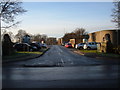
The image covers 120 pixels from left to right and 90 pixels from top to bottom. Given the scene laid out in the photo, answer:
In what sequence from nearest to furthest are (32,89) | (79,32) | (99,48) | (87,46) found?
(32,89)
(99,48)
(87,46)
(79,32)

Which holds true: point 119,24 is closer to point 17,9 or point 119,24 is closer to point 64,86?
point 17,9

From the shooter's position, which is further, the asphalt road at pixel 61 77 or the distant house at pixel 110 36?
the distant house at pixel 110 36

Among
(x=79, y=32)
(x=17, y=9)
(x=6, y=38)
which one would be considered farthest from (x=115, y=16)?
(x=79, y=32)

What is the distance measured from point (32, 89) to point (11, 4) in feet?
76.4

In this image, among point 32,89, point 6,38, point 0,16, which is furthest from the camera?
point 0,16

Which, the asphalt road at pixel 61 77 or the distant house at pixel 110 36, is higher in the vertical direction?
the distant house at pixel 110 36

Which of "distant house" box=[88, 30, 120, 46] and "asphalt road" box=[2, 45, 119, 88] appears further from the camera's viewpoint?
"distant house" box=[88, 30, 120, 46]

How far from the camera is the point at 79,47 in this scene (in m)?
41.7

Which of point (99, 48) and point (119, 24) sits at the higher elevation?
point (119, 24)

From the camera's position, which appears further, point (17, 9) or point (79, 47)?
point (79, 47)

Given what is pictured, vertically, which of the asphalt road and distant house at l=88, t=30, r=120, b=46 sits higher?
distant house at l=88, t=30, r=120, b=46

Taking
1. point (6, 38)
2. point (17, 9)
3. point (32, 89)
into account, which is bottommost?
point (32, 89)

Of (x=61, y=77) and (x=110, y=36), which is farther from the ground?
(x=110, y=36)

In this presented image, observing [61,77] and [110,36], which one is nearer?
[61,77]
